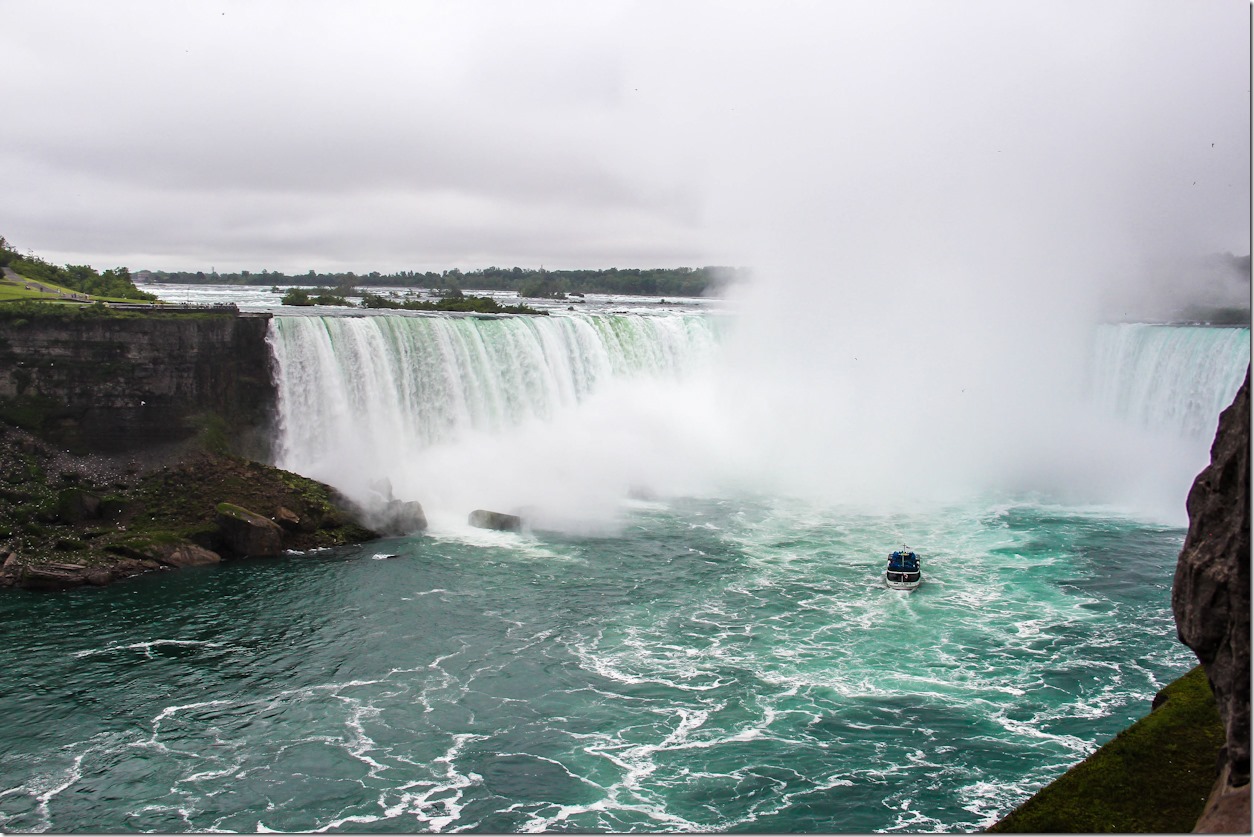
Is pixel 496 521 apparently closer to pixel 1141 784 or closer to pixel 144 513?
pixel 144 513

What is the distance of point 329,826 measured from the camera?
1405 cm

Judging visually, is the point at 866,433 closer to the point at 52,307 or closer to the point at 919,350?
the point at 919,350

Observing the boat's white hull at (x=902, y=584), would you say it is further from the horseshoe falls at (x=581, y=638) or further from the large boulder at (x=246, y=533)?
the large boulder at (x=246, y=533)

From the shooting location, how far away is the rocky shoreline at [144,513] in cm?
2538

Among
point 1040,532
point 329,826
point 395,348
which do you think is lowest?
point 329,826

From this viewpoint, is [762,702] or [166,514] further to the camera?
[166,514]

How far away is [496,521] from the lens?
30.6m

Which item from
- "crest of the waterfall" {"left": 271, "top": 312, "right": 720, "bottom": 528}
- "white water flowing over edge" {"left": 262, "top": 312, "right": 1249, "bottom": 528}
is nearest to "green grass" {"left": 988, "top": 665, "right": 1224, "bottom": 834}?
"crest of the waterfall" {"left": 271, "top": 312, "right": 720, "bottom": 528}

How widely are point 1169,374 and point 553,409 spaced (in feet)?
82.7

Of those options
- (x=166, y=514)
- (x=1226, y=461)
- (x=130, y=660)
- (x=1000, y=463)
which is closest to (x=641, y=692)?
(x=130, y=660)

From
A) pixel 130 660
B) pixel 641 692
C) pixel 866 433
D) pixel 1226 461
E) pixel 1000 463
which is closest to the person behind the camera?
pixel 1226 461

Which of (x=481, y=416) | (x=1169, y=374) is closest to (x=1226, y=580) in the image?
(x=481, y=416)

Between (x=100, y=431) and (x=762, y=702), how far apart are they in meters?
22.3

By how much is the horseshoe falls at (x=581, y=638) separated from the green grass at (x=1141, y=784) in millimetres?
2205
